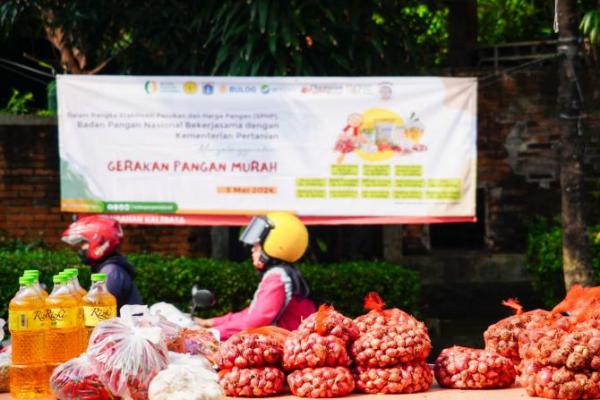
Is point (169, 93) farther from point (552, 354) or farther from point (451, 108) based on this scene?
point (552, 354)

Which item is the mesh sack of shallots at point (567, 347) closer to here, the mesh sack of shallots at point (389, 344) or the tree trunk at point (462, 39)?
the mesh sack of shallots at point (389, 344)

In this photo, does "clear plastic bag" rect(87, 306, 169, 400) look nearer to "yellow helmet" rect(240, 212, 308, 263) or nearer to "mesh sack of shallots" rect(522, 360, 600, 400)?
"mesh sack of shallots" rect(522, 360, 600, 400)

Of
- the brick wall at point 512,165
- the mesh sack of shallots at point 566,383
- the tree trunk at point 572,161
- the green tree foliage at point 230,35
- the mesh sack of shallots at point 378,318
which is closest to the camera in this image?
the mesh sack of shallots at point 566,383

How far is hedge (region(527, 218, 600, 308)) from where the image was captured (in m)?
10.5

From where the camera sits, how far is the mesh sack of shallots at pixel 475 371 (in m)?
4.56

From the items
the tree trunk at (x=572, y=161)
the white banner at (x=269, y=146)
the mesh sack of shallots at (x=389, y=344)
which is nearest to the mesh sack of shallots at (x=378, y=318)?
the mesh sack of shallots at (x=389, y=344)

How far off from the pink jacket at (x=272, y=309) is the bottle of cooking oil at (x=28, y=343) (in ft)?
6.25

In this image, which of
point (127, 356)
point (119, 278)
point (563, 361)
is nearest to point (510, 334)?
point (563, 361)

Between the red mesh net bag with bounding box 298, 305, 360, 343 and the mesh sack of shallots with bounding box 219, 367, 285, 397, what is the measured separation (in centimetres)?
22

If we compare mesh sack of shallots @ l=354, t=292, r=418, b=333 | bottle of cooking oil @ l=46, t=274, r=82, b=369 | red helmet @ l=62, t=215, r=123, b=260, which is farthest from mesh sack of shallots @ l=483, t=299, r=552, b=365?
red helmet @ l=62, t=215, r=123, b=260

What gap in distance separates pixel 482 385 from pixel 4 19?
7.96 meters

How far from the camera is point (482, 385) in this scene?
179 inches

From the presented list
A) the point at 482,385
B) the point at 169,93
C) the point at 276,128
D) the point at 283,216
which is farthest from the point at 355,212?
the point at 482,385

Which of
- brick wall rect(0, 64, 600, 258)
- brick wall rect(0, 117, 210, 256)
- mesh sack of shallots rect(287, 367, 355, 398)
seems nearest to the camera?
mesh sack of shallots rect(287, 367, 355, 398)
